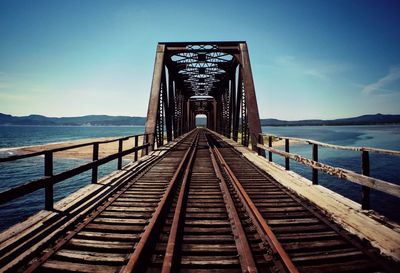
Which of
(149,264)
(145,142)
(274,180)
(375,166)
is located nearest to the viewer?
(149,264)

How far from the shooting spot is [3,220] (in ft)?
31.3

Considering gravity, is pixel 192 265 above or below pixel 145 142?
below

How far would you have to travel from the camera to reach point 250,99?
13664 mm

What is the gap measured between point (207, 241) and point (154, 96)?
39.0 feet

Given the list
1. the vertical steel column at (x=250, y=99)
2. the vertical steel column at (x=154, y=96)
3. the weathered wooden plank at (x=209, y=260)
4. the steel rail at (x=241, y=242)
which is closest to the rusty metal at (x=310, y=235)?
the steel rail at (x=241, y=242)

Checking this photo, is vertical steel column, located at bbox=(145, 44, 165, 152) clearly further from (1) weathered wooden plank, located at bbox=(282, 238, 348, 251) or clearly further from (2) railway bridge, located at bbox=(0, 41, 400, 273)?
(1) weathered wooden plank, located at bbox=(282, 238, 348, 251)

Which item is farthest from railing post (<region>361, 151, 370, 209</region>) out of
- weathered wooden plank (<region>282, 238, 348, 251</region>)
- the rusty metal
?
weathered wooden plank (<region>282, 238, 348, 251</region>)

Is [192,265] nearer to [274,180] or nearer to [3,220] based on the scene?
[274,180]

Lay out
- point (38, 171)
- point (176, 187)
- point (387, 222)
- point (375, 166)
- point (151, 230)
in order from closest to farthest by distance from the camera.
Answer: point (151, 230) < point (387, 222) < point (176, 187) < point (38, 171) < point (375, 166)

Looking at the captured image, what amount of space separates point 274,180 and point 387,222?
3.64 meters

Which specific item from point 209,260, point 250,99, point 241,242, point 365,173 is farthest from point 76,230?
point 250,99

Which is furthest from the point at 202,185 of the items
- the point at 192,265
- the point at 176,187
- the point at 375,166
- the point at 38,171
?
the point at 375,166

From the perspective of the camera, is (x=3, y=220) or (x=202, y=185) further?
(x=3, y=220)

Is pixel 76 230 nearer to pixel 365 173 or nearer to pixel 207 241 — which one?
pixel 207 241
